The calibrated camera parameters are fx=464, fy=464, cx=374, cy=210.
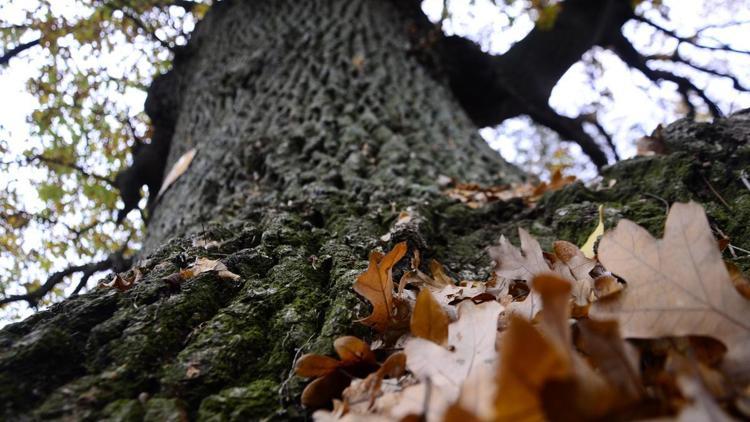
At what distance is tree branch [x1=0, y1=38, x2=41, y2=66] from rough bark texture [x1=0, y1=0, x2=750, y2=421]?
78.7 inches

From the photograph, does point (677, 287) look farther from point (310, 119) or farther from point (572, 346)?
point (310, 119)

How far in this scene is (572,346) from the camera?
545 mm

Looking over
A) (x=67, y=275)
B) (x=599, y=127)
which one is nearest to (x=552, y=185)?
(x=67, y=275)

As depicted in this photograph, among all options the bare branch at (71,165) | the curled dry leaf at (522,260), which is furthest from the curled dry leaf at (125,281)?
the bare branch at (71,165)

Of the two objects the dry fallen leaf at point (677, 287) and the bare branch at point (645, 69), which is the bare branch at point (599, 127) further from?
the dry fallen leaf at point (677, 287)

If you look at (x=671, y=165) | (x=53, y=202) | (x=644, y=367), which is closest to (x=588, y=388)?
(x=644, y=367)

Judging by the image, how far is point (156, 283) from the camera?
0.98m

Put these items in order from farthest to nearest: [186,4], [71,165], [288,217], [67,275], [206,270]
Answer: [186,4], [71,165], [67,275], [288,217], [206,270]

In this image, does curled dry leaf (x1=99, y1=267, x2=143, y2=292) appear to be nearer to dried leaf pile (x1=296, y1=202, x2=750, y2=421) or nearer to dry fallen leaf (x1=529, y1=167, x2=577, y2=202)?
dried leaf pile (x1=296, y1=202, x2=750, y2=421)

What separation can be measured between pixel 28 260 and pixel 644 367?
5910 millimetres

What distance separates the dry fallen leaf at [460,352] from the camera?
623 mm

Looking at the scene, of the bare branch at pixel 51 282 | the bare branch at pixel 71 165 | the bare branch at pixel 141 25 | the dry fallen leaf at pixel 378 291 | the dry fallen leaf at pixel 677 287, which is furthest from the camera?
the bare branch at pixel 71 165

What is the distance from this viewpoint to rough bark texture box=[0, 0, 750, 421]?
76cm

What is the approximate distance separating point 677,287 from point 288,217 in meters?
0.99
